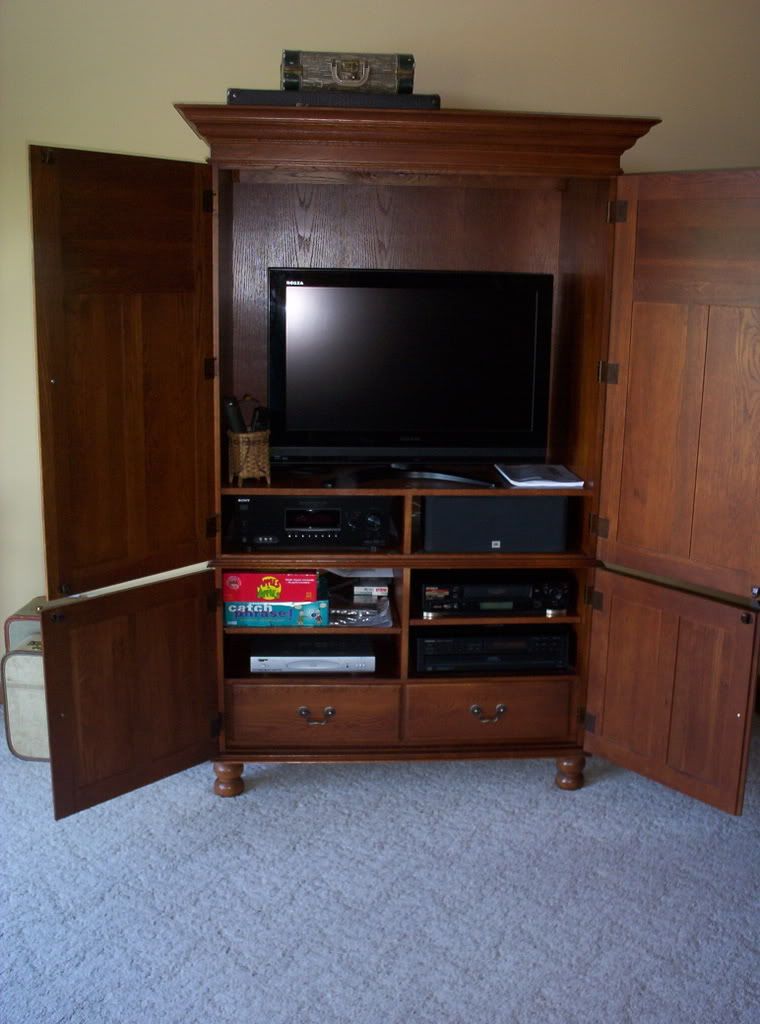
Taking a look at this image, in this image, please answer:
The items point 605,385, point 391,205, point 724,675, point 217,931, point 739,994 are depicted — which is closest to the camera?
point 739,994

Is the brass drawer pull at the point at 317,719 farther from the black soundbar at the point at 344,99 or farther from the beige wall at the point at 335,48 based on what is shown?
the black soundbar at the point at 344,99

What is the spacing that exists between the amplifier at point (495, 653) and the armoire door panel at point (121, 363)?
0.71 metres

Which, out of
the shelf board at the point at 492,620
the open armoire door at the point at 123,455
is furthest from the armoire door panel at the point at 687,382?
the open armoire door at the point at 123,455

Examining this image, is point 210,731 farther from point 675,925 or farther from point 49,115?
point 49,115

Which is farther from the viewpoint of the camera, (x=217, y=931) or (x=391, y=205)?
(x=391, y=205)

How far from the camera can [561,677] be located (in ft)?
9.35

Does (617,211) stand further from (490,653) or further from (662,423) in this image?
(490,653)

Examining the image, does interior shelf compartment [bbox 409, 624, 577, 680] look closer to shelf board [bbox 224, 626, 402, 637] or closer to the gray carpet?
shelf board [bbox 224, 626, 402, 637]

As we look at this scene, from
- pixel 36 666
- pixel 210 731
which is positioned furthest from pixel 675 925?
pixel 36 666

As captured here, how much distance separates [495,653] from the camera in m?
2.86

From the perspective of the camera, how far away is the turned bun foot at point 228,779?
9.21ft

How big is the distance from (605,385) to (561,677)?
806 mm

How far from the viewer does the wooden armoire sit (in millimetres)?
2393

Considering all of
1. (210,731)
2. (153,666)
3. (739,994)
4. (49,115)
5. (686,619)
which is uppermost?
(49,115)
